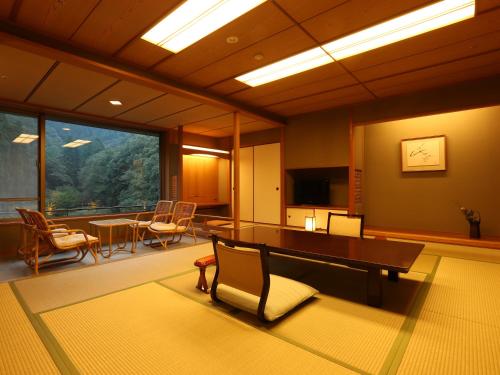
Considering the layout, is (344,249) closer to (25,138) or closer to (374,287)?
(374,287)

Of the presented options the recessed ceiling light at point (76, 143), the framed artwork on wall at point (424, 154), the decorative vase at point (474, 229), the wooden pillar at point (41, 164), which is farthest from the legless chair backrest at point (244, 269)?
the framed artwork on wall at point (424, 154)

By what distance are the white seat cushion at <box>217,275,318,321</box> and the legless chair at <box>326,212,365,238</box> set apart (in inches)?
50.6

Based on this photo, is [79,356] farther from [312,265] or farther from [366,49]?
[366,49]

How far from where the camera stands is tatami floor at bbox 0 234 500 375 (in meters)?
1.56

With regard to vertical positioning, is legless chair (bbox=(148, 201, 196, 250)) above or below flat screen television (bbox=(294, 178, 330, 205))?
below

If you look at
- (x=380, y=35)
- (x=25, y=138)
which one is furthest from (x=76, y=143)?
(x=380, y=35)

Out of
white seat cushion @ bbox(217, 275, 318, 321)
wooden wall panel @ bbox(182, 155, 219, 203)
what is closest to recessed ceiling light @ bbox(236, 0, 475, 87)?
white seat cushion @ bbox(217, 275, 318, 321)

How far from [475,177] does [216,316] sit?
5013 mm

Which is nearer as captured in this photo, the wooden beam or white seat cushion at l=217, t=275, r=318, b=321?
white seat cushion at l=217, t=275, r=318, b=321

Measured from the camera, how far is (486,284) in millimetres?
2688

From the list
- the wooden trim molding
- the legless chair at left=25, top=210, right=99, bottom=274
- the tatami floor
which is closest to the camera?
the tatami floor

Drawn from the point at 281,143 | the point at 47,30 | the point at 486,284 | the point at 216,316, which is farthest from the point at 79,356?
the point at 281,143

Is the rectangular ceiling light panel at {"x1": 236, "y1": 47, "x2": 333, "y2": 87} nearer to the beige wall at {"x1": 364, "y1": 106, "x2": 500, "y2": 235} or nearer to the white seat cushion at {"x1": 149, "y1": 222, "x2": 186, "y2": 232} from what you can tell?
the white seat cushion at {"x1": 149, "y1": 222, "x2": 186, "y2": 232}

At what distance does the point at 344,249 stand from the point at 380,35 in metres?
2.18
